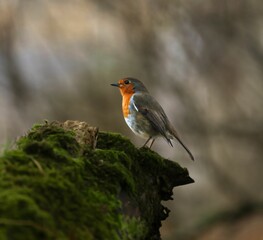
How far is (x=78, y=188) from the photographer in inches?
84.4

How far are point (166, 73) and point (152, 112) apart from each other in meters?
3.87

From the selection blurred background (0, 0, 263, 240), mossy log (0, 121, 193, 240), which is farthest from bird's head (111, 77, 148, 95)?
blurred background (0, 0, 263, 240)

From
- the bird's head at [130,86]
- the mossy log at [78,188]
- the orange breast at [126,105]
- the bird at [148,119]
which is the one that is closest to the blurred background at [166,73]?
the bird's head at [130,86]

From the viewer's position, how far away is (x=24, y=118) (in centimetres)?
916

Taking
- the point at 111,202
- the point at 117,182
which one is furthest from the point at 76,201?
the point at 117,182

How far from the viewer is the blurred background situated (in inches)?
353

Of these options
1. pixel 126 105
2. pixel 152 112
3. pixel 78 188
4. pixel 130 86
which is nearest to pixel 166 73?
pixel 130 86

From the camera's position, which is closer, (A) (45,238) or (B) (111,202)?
(A) (45,238)

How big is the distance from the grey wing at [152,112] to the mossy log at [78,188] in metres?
2.14

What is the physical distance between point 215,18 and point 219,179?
268 centimetres

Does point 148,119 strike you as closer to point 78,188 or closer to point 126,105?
point 126,105

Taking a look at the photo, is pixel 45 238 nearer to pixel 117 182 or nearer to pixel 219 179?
pixel 117 182

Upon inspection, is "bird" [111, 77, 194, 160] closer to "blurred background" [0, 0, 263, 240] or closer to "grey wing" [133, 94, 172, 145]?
"grey wing" [133, 94, 172, 145]

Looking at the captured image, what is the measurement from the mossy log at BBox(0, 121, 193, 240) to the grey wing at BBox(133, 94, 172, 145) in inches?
84.4
